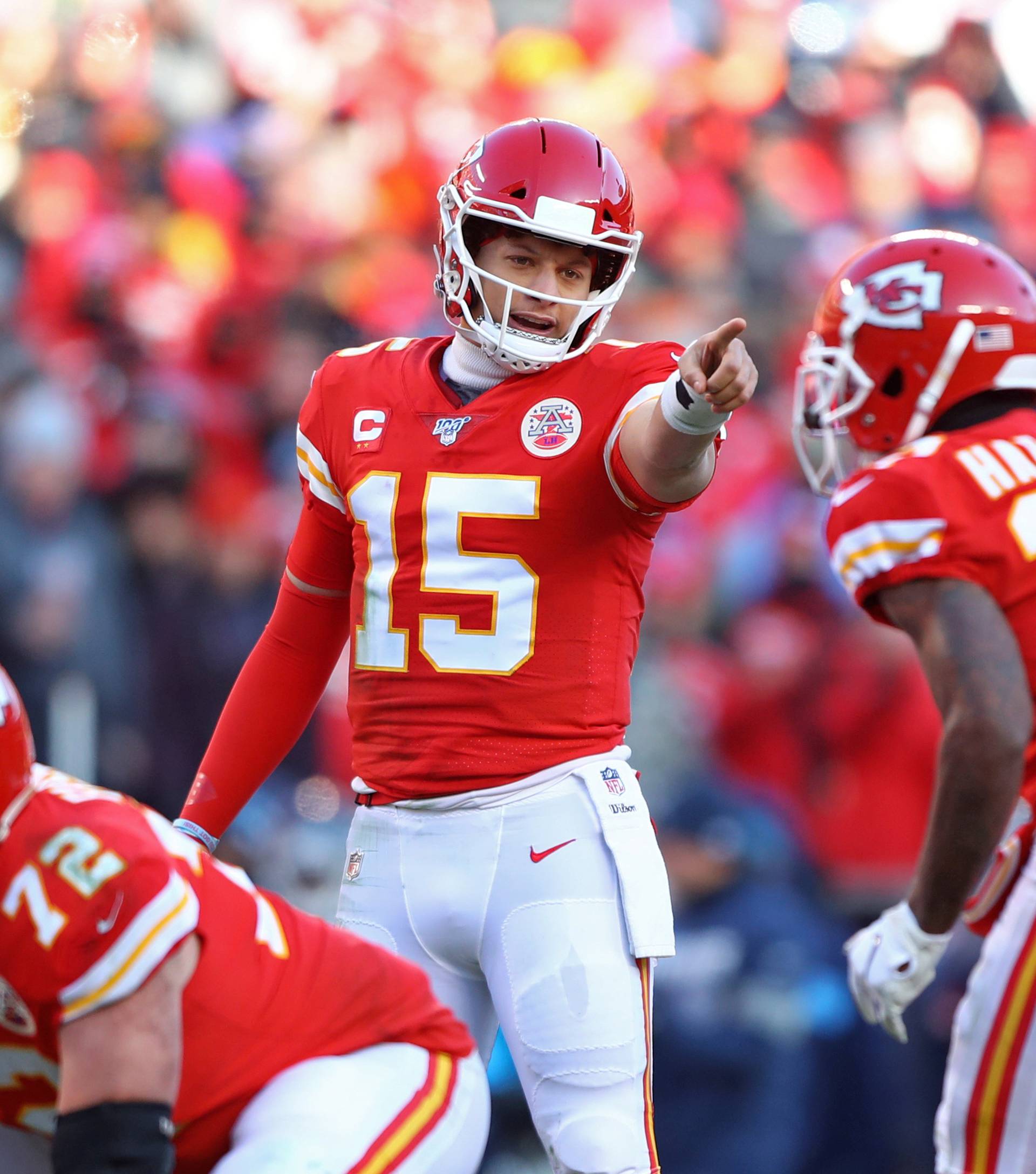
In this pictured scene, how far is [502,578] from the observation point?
2795 millimetres

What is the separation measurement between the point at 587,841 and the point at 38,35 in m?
5.72

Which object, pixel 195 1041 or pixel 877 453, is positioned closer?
pixel 195 1041

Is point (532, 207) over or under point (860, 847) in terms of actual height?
over

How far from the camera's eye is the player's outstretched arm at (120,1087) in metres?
1.81

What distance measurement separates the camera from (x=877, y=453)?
318cm

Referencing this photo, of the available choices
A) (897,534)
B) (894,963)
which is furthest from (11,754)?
(894,963)

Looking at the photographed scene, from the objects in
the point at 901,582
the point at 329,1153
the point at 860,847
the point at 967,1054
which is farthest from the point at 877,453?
the point at 860,847

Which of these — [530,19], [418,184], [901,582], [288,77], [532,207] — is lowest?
[901,582]

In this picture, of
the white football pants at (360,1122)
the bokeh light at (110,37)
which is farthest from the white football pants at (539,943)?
the bokeh light at (110,37)

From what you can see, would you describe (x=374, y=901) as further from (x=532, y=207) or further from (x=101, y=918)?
(x=532, y=207)

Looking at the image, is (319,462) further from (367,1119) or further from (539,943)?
(367,1119)

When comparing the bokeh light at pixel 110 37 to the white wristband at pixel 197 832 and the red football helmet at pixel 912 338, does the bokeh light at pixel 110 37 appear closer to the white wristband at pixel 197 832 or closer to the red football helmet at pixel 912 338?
the red football helmet at pixel 912 338

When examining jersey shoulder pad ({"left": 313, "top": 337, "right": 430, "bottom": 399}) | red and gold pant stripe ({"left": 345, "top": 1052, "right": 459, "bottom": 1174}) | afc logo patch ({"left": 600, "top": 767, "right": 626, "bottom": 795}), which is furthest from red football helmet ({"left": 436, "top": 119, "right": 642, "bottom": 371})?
red and gold pant stripe ({"left": 345, "top": 1052, "right": 459, "bottom": 1174})

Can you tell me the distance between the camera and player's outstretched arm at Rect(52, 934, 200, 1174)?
1.81 metres
